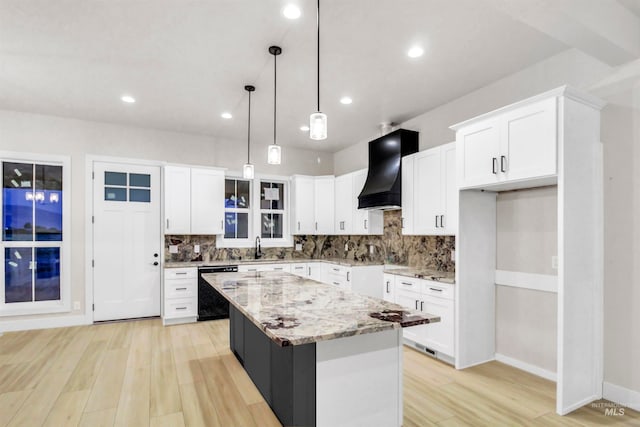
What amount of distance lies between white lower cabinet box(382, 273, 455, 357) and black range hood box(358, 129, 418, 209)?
101 centimetres

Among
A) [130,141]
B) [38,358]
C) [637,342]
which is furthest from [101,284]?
[637,342]

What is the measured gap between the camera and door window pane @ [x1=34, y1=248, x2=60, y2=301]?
4.62 metres

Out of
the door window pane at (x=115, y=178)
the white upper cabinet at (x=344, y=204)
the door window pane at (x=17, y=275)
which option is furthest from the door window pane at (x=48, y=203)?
the white upper cabinet at (x=344, y=204)

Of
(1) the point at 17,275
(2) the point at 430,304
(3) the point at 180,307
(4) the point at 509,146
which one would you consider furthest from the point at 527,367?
(1) the point at 17,275

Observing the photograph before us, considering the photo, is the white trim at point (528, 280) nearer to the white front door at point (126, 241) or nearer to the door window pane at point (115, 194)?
the white front door at point (126, 241)

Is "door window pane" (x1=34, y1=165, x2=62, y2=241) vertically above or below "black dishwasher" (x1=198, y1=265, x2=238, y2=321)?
above

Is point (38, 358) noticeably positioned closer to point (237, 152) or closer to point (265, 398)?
point (265, 398)

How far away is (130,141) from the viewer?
5.07 m

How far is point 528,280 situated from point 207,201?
4.40 meters

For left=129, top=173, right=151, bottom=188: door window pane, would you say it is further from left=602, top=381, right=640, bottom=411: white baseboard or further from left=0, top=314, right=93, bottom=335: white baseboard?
left=602, top=381, right=640, bottom=411: white baseboard

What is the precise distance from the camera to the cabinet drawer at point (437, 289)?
10.9 feet

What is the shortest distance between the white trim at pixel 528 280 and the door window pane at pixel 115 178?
5190 millimetres

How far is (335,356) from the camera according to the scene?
1794 mm

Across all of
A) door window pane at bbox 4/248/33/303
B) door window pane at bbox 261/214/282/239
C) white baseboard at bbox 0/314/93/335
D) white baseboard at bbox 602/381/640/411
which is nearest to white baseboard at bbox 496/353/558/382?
white baseboard at bbox 602/381/640/411
